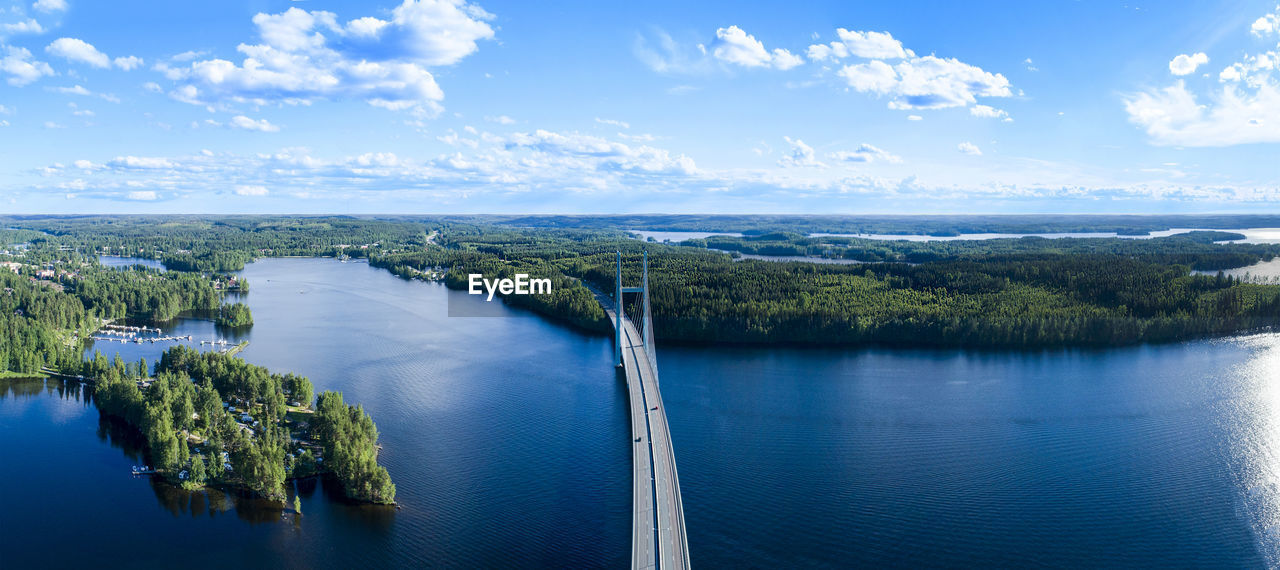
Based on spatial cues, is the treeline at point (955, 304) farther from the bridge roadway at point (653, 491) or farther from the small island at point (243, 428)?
the small island at point (243, 428)

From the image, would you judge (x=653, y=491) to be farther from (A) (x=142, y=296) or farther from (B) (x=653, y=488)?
(A) (x=142, y=296)

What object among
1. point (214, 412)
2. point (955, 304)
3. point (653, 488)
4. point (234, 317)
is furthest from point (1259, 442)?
point (234, 317)

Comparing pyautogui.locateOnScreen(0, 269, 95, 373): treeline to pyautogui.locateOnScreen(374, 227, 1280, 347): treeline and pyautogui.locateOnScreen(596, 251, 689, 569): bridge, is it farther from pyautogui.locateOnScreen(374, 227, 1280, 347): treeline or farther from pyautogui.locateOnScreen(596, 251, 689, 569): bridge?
pyautogui.locateOnScreen(596, 251, 689, 569): bridge

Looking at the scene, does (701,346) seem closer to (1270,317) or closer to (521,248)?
(1270,317)

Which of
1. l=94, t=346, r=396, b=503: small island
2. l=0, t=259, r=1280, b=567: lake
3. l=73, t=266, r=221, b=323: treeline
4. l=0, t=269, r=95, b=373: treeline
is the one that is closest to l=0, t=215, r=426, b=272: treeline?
l=73, t=266, r=221, b=323: treeline

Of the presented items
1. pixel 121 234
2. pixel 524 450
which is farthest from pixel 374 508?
pixel 121 234
